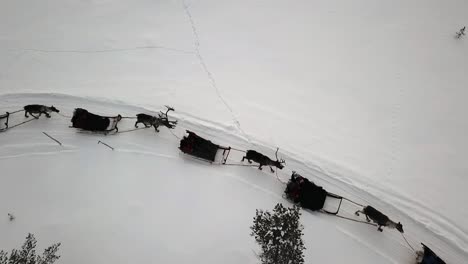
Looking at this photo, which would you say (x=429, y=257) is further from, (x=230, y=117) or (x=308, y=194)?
(x=230, y=117)

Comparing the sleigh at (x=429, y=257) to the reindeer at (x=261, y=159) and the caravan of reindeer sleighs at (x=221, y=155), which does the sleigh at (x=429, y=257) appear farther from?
the reindeer at (x=261, y=159)

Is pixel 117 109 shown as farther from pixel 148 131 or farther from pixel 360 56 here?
pixel 360 56

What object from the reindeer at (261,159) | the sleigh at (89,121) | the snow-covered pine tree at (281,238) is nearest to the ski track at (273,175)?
the sleigh at (89,121)

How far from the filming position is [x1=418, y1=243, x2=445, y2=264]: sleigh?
281 inches

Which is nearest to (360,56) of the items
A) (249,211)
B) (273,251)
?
(249,211)

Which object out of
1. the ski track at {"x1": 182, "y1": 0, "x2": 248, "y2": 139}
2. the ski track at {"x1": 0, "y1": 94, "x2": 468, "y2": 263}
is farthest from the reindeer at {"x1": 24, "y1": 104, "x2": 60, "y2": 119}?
the ski track at {"x1": 182, "y1": 0, "x2": 248, "y2": 139}

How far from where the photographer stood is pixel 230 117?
9.61 m

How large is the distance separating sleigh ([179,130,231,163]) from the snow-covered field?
382 millimetres

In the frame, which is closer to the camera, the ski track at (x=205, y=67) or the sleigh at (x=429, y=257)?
the sleigh at (x=429, y=257)

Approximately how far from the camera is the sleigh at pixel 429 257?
7145 mm

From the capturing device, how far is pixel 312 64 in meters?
9.93

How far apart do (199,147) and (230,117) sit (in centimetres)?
130

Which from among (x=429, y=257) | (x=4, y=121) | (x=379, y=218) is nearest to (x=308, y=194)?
(x=379, y=218)

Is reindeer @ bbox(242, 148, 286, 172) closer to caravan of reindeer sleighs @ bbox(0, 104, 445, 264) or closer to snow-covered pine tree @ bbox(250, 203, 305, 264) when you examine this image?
caravan of reindeer sleighs @ bbox(0, 104, 445, 264)
